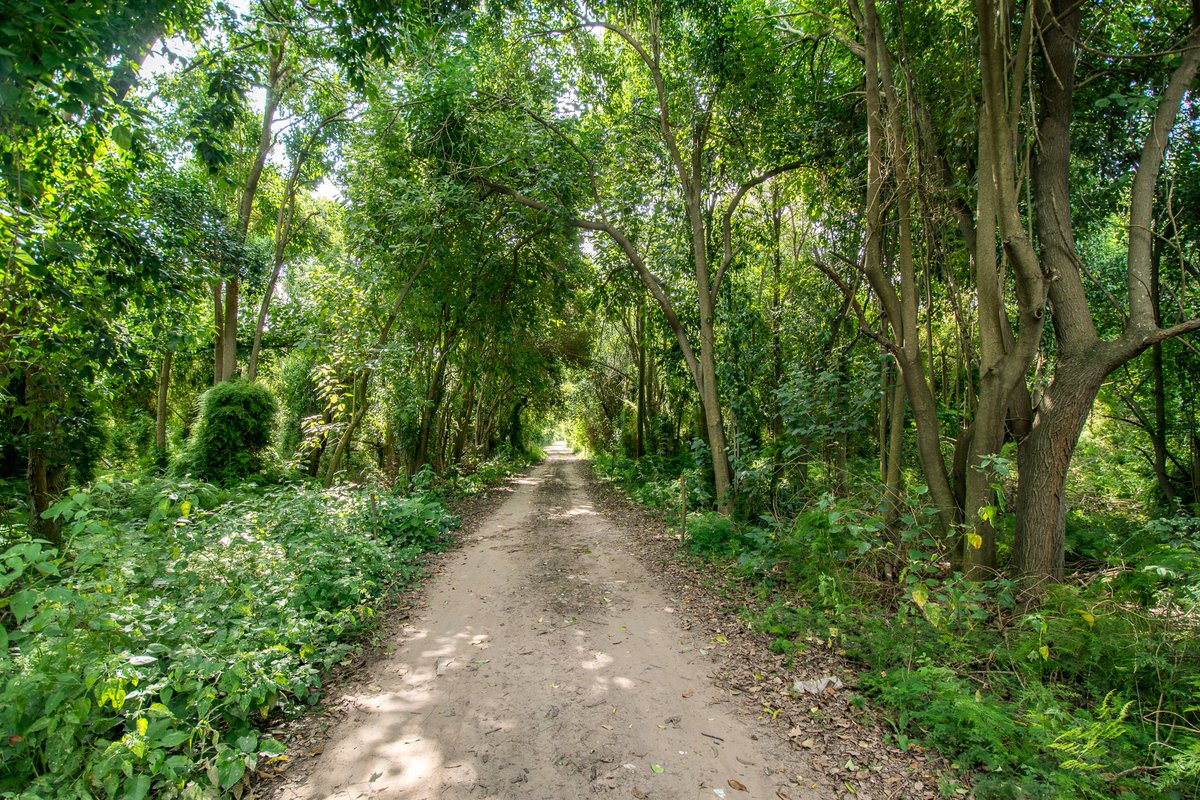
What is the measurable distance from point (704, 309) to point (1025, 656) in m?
7.20

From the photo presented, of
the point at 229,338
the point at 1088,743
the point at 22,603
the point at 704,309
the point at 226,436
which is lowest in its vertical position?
the point at 1088,743

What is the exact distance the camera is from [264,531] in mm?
5832

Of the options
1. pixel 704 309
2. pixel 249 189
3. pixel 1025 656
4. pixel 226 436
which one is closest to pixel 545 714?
pixel 1025 656

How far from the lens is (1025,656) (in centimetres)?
384

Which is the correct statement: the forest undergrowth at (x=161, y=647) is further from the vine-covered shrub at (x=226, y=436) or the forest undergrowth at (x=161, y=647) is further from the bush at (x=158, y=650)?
the vine-covered shrub at (x=226, y=436)

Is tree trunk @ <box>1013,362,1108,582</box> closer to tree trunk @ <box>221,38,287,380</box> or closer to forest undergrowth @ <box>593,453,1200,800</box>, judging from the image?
forest undergrowth @ <box>593,453,1200,800</box>

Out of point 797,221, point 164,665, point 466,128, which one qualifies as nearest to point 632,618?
point 164,665

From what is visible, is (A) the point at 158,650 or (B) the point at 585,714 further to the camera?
(B) the point at 585,714

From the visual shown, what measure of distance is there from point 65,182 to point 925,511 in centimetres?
877

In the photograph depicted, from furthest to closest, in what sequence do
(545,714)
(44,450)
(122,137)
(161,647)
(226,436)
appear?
(226,436), (44,450), (545,714), (122,137), (161,647)

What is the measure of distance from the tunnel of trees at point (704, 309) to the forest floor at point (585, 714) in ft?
1.44

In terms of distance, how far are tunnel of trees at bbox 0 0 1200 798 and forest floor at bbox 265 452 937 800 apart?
0.44m

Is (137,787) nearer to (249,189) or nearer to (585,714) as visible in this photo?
(585,714)

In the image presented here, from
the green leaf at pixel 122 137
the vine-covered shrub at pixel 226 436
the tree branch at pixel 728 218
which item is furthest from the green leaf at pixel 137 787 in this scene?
the tree branch at pixel 728 218
